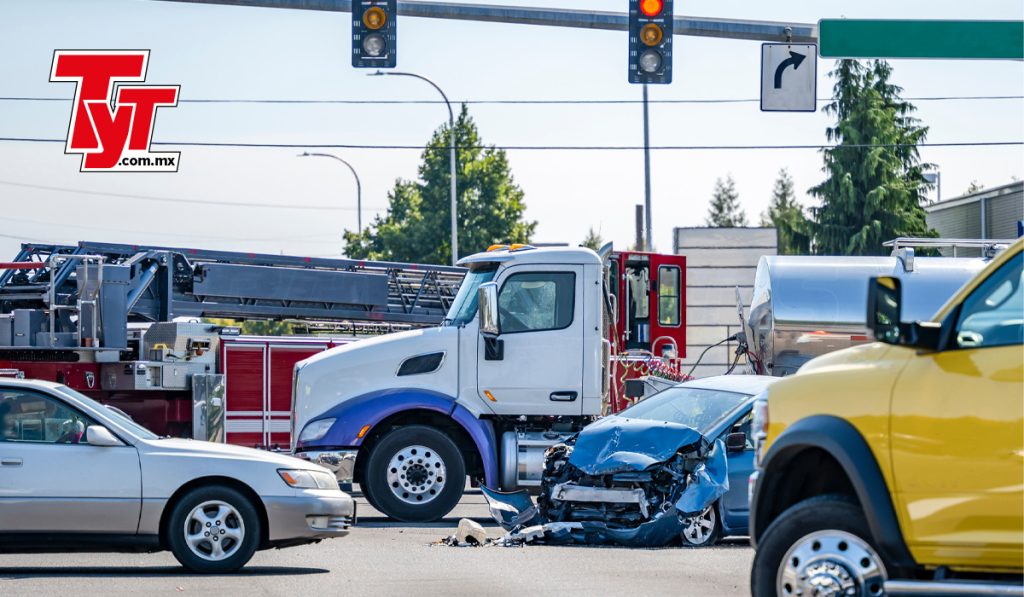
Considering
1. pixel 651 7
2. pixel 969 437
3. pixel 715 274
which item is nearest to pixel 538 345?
pixel 651 7

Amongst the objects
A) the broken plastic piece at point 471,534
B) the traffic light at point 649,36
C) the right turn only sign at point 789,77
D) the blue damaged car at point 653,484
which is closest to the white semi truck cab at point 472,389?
the broken plastic piece at point 471,534

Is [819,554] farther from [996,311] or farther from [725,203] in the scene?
[725,203]

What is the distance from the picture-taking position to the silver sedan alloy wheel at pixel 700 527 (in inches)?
470

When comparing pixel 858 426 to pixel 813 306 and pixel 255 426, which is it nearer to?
pixel 813 306

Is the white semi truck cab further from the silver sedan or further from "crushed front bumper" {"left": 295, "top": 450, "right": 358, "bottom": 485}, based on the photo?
the silver sedan

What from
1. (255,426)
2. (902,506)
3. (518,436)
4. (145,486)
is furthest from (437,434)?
(902,506)

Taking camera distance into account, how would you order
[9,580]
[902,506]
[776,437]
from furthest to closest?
[9,580], [776,437], [902,506]

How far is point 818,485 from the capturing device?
23.3 feet

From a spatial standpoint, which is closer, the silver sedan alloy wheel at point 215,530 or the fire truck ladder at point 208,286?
the silver sedan alloy wheel at point 215,530

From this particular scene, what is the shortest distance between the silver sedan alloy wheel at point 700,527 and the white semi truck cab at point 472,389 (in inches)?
121

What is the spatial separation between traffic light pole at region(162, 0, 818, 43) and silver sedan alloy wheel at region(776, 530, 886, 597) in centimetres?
1116

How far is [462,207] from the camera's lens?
57562 mm

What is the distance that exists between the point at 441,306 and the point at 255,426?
15.5ft

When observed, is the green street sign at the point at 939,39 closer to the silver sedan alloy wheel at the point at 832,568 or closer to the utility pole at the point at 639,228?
the silver sedan alloy wheel at the point at 832,568
